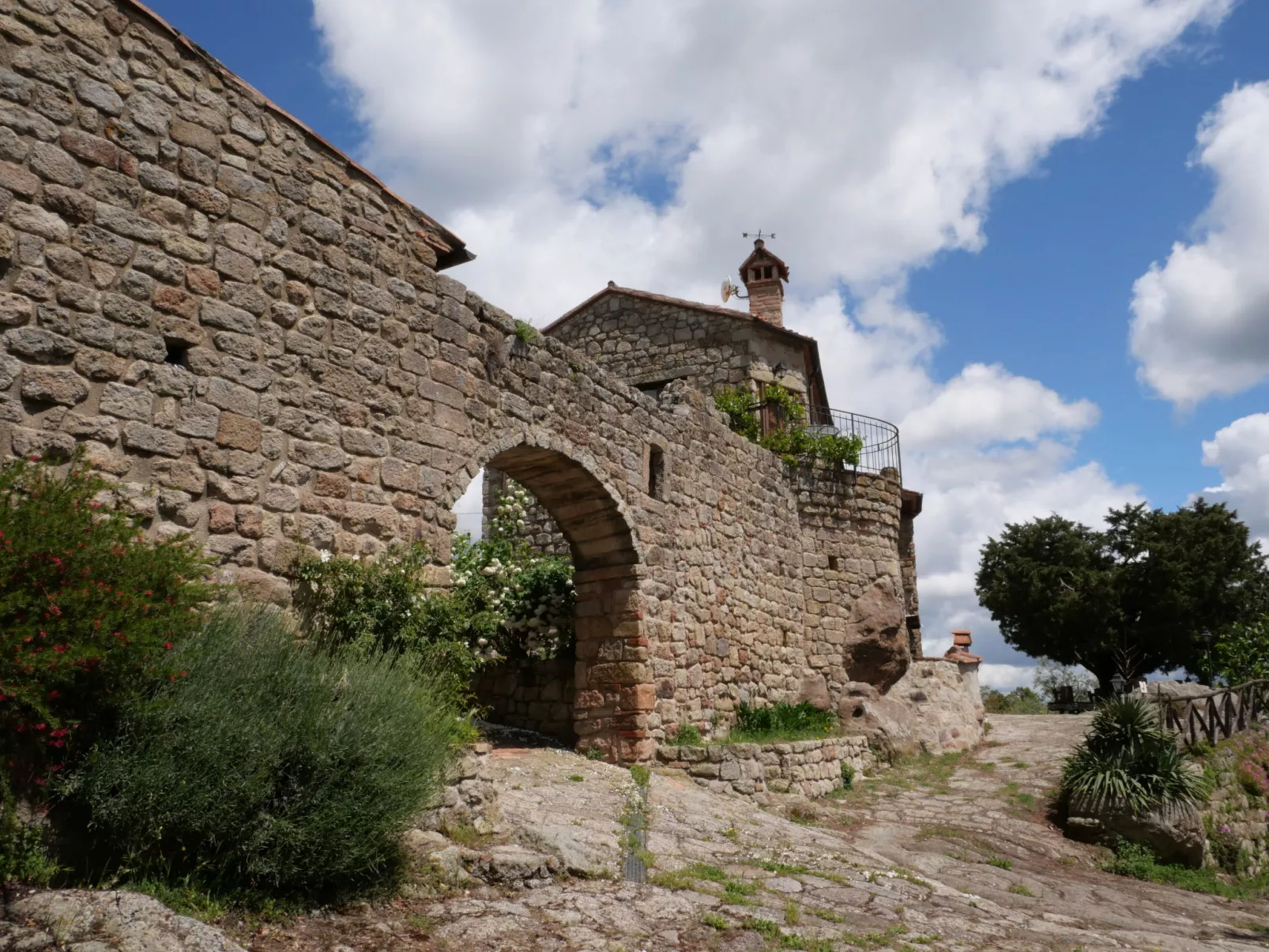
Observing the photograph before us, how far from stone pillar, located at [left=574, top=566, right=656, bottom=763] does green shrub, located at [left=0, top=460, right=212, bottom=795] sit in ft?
19.2

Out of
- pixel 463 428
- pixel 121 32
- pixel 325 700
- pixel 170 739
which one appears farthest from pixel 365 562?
pixel 121 32

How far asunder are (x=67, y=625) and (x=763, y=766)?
7876 mm

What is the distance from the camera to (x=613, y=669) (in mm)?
9805

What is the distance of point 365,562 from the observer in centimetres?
657

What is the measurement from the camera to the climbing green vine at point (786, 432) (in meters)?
15.1

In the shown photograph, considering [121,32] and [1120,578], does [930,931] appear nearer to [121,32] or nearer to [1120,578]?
[121,32]

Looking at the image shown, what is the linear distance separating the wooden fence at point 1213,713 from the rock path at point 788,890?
2816 millimetres

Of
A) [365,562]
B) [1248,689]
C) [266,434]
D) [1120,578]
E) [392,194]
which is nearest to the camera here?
[266,434]

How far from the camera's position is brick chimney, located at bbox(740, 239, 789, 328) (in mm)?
18844

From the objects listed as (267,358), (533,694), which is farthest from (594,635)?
(267,358)

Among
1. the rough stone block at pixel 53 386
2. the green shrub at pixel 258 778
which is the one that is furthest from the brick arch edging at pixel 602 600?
the green shrub at pixel 258 778

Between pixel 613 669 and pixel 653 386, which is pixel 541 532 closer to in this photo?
pixel 613 669

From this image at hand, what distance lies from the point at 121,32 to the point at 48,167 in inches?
42.8

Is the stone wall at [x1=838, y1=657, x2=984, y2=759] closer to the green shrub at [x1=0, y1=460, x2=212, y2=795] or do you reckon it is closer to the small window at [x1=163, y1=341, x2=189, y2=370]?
the small window at [x1=163, y1=341, x2=189, y2=370]
